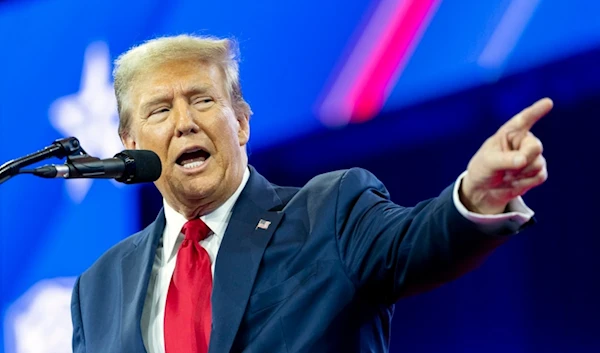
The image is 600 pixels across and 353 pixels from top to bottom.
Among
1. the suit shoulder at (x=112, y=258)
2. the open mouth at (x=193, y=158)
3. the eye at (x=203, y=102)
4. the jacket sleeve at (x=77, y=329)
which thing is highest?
the eye at (x=203, y=102)

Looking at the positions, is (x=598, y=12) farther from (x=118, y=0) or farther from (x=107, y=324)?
(x=118, y=0)

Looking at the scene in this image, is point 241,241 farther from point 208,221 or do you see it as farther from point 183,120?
point 183,120

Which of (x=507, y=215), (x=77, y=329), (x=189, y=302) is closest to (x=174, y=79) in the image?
(x=189, y=302)

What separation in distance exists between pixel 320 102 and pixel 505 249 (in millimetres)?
826

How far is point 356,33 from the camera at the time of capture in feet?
10.3

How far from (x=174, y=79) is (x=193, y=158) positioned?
212 mm

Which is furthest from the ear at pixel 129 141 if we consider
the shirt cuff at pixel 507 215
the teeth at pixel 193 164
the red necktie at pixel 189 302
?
the shirt cuff at pixel 507 215

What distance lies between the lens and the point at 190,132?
234 cm

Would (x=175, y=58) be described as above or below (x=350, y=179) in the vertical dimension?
above

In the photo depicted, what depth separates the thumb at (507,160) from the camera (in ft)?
4.81

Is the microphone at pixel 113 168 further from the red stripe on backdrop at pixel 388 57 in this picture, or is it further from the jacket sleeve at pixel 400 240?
the red stripe on backdrop at pixel 388 57

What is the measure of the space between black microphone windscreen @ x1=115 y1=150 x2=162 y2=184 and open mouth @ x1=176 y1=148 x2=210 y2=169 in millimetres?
545

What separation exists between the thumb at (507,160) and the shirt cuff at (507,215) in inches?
4.7

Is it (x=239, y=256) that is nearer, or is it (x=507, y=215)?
(x=507, y=215)
